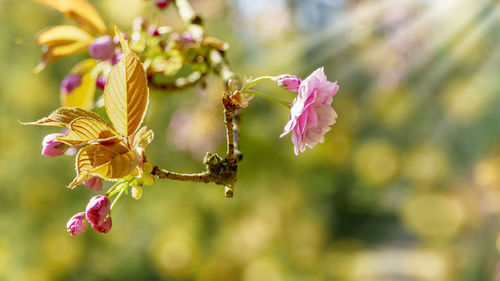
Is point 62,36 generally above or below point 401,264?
below

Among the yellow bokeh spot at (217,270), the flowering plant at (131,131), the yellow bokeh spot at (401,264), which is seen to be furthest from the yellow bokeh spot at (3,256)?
the flowering plant at (131,131)

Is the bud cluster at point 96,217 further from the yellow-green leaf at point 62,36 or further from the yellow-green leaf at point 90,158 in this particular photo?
the yellow-green leaf at point 62,36

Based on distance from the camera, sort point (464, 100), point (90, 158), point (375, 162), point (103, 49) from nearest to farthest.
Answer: point (90, 158)
point (103, 49)
point (464, 100)
point (375, 162)

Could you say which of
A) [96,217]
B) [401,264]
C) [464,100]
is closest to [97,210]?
[96,217]

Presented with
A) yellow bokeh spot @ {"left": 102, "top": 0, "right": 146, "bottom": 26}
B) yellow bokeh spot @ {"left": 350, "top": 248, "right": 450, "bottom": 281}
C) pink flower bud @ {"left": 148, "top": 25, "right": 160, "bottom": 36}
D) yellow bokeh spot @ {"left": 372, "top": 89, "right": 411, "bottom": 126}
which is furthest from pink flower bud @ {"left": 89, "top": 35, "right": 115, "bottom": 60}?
yellow bokeh spot @ {"left": 372, "top": 89, "right": 411, "bottom": 126}

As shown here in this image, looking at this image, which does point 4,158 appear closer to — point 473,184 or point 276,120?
point 276,120

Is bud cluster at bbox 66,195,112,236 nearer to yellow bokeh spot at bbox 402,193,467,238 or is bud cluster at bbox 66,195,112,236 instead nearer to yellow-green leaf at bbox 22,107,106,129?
yellow-green leaf at bbox 22,107,106,129

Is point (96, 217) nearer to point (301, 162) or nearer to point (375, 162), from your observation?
point (301, 162)
